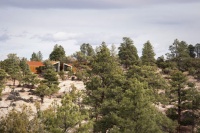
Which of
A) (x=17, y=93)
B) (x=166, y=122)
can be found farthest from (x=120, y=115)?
(x=17, y=93)

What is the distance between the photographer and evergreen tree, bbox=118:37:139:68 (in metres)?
90.8

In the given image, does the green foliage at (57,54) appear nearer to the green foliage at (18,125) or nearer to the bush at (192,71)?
the bush at (192,71)

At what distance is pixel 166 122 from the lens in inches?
1474

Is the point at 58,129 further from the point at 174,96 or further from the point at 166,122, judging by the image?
the point at 174,96

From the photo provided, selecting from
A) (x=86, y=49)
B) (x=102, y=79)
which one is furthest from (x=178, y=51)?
(x=102, y=79)

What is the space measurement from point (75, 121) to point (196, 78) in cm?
6305

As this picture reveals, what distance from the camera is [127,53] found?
300 feet

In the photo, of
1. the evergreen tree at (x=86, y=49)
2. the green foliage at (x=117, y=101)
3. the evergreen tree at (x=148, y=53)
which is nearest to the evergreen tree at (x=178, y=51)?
the evergreen tree at (x=148, y=53)

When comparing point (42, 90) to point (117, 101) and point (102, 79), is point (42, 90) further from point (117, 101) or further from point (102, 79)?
point (117, 101)

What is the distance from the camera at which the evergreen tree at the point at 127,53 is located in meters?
90.8

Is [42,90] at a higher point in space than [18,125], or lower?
higher

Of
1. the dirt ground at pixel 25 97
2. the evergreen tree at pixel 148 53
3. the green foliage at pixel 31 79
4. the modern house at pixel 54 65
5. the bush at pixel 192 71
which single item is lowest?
the dirt ground at pixel 25 97

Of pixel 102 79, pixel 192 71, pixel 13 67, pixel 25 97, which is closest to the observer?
pixel 102 79

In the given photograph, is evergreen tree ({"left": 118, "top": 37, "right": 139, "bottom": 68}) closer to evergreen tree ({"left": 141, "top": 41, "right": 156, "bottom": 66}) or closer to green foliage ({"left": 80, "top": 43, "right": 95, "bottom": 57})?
evergreen tree ({"left": 141, "top": 41, "right": 156, "bottom": 66})
